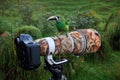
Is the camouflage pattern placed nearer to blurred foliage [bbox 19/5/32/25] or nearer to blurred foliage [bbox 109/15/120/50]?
blurred foliage [bbox 109/15/120/50]

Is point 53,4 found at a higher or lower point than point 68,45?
lower

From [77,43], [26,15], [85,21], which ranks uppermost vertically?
[77,43]

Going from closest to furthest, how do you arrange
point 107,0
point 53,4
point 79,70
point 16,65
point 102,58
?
point 16,65
point 79,70
point 102,58
point 53,4
point 107,0

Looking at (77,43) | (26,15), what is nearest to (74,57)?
(77,43)

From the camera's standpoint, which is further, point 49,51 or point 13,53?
point 13,53

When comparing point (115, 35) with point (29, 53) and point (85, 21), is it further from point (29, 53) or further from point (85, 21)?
point (29, 53)

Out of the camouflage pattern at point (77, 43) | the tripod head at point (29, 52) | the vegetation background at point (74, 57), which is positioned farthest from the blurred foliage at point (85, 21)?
the tripod head at point (29, 52)

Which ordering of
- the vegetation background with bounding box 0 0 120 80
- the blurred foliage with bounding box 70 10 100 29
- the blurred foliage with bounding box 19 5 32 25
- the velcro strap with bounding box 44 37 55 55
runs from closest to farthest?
the velcro strap with bounding box 44 37 55 55 < the vegetation background with bounding box 0 0 120 80 < the blurred foliage with bounding box 70 10 100 29 < the blurred foliage with bounding box 19 5 32 25

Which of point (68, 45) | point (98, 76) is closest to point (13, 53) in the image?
point (98, 76)

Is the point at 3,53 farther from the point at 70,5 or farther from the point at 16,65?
the point at 70,5

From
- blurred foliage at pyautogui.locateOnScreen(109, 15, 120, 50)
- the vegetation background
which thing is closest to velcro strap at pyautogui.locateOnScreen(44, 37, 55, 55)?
the vegetation background

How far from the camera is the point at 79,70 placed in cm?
454

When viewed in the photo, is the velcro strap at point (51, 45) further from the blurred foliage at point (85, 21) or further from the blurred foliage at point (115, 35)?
the blurred foliage at point (85, 21)

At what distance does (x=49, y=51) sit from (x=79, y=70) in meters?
2.33
